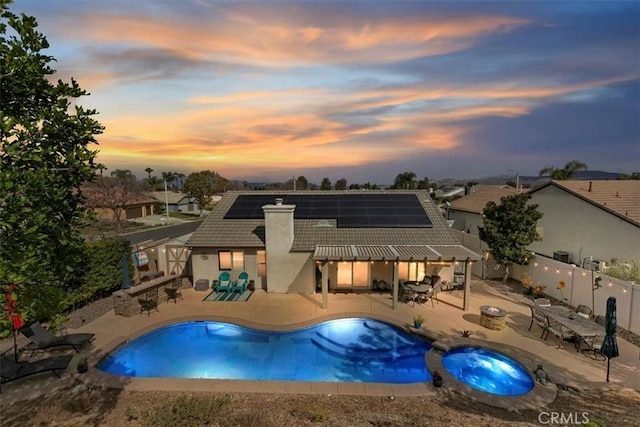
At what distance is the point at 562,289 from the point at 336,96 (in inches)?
704

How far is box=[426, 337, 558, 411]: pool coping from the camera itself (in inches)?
348

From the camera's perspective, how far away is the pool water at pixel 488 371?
10.1 metres

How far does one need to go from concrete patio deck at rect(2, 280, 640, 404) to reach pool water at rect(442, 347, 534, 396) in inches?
A: 25.1

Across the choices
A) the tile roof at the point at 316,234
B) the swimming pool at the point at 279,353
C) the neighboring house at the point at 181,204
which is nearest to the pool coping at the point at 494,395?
the swimming pool at the point at 279,353

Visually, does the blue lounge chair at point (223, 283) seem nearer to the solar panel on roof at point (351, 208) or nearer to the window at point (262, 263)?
the window at point (262, 263)

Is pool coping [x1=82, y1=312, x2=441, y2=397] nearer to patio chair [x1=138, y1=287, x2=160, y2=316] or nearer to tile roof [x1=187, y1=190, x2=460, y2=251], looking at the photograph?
patio chair [x1=138, y1=287, x2=160, y2=316]

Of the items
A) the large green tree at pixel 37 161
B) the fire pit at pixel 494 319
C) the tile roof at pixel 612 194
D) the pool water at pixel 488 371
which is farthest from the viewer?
the tile roof at pixel 612 194

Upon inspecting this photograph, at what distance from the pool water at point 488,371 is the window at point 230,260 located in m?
12.1

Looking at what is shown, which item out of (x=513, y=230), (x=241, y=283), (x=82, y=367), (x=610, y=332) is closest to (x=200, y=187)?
(x=241, y=283)

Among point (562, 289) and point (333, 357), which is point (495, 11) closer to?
point (562, 289)

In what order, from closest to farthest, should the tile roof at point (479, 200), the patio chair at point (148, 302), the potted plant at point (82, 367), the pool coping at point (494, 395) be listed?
the pool coping at point (494, 395), the potted plant at point (82, 367), the patio chair at point (148, 302), the tile roof at point (479, 200)

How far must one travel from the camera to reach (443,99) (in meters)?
22.0

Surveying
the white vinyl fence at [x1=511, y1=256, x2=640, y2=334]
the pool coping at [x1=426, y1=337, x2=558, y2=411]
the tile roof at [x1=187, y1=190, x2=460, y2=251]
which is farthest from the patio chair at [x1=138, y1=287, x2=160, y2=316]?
the white vinyl fence at [x1=511, y1=256, x2=640, y2=334]

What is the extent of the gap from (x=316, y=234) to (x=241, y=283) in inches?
209
